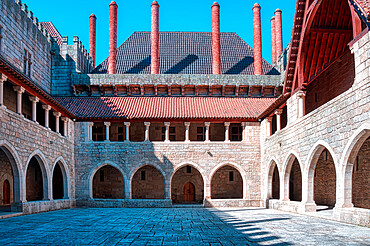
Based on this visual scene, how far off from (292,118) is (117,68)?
15216 millimetres

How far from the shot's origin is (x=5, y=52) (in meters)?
18.8

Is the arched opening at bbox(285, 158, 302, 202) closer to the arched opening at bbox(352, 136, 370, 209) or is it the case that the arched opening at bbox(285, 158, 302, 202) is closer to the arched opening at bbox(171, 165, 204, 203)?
the arched opening at bbox(171, 165, 204, 203)

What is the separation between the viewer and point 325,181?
778 inches

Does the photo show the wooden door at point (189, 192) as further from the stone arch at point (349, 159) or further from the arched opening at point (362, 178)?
the stone arch at point (349, 159)

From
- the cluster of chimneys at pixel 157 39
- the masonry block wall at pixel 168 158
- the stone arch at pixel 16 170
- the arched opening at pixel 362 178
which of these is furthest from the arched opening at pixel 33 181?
the arched opening at pixel 362 178

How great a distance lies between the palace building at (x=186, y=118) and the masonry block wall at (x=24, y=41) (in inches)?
3.5

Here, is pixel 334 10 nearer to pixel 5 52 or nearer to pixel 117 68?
pixel 5 52

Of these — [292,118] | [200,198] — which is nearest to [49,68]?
[200,198]

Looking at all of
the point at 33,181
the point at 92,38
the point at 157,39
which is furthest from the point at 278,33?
the point at 33,181

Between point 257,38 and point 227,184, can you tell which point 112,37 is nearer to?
point 257,38

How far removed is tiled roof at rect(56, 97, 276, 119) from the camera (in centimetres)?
2330

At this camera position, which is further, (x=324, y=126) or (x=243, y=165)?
(x=243, y=165)

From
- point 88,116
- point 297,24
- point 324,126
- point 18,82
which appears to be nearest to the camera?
point 324,126

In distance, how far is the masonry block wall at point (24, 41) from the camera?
18.9 m
